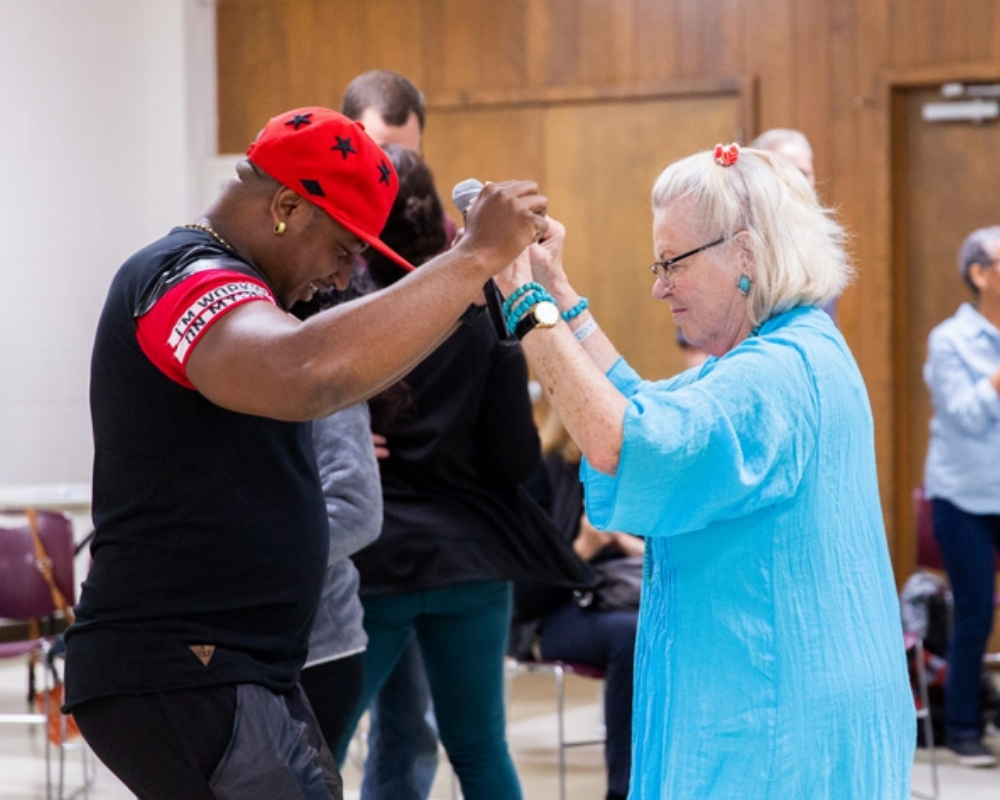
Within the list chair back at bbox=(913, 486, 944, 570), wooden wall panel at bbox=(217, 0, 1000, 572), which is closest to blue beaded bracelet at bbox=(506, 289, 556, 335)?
chair back at bbox=(913, 486, 944, 570)

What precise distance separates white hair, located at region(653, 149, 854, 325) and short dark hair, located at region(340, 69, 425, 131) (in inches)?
65.2

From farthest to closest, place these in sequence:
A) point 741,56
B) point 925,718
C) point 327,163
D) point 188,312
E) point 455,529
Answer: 1. point 741,56
2. point 925,718
3. point 455,529
4. point 327,163
5. point 188,312

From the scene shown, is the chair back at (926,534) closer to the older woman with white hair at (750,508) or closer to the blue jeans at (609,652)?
the blue jeans at (609,652)

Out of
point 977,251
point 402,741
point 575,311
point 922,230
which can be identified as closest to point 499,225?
point 575,311

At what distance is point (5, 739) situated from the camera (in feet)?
16.5

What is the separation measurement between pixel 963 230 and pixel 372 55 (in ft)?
9.40

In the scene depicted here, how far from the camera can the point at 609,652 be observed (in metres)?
3.91

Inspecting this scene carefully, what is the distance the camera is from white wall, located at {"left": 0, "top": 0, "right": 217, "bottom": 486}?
6465mm

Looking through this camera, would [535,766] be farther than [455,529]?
Yes

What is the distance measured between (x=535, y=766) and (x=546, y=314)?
3225 millimetres

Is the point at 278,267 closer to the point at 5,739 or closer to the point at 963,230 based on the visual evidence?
the point at 5,739

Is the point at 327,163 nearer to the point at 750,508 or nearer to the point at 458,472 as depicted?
the point at 750,508

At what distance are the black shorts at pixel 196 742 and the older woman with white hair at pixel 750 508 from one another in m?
0.46

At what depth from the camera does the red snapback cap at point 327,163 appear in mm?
1556
